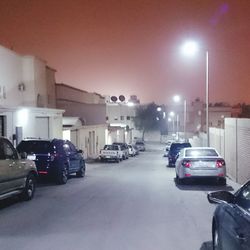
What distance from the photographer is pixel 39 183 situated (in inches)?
838

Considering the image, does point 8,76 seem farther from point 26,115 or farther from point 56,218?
point 56,218

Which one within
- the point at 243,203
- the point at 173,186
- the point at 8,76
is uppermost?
the point at 8,76

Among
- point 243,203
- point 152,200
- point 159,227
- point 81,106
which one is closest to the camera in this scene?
point 243,203

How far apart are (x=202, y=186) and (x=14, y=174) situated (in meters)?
8.38

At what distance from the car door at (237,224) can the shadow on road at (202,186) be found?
41.1 feet

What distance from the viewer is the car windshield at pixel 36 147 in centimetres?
2075

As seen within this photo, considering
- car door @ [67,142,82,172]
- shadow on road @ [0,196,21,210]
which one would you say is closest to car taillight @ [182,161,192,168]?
car door @ [67,142,82,172]

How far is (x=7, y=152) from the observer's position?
46.2 ft

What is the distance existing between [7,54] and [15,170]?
68.0 ft

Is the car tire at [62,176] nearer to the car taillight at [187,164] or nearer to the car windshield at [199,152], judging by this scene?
the car taillight at [187,164]

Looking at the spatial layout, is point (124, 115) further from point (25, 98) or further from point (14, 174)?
point (14, 174)

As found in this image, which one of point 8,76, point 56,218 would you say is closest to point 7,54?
point 8,76

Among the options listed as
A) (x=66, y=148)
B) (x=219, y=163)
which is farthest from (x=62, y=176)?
(x=219, y=163)

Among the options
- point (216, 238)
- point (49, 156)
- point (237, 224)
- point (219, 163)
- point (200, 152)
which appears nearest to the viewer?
point (237, 224)
